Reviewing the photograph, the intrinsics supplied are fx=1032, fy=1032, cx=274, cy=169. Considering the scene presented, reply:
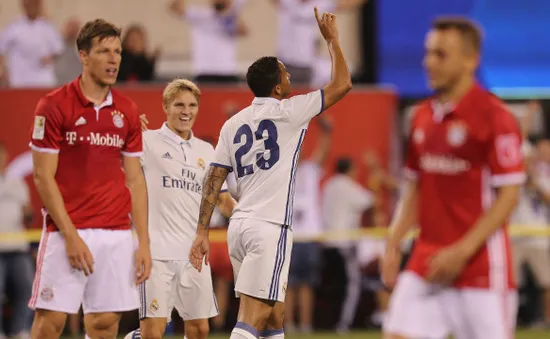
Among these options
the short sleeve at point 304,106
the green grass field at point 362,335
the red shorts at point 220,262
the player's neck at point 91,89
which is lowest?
the green grass field at point 362,335

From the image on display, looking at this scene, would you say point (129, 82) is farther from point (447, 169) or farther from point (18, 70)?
point (447, 169)

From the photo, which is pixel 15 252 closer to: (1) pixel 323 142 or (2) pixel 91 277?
(1) pixel 323 142

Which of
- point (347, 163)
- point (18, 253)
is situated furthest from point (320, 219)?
point (18, 253)

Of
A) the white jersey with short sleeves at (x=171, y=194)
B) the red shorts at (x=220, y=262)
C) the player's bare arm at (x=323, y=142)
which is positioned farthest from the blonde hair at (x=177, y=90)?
the player's bare arm at (x=323, y=142)

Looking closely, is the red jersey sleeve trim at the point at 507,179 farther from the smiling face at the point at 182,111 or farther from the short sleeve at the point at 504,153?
the smiling face at the point at 182,111

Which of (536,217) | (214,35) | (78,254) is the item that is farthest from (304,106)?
(536,217)

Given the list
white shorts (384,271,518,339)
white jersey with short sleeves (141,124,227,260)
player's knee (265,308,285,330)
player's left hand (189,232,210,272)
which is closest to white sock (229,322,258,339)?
player's knee (265,308,285,330)

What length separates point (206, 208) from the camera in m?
7.39

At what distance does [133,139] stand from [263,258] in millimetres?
1294

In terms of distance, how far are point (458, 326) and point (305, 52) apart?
10.6m

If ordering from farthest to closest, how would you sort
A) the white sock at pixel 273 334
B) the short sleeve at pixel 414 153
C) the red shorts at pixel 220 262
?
the red shorts at pixel 220 262 → the white sock at pixel 273 334 → the short sleeve at pixel 414 153

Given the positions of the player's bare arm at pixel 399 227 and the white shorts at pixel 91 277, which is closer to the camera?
the player's bare arm at pixel 399 227

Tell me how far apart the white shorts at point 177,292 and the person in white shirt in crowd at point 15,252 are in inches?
203

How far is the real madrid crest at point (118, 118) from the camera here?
7.29m
